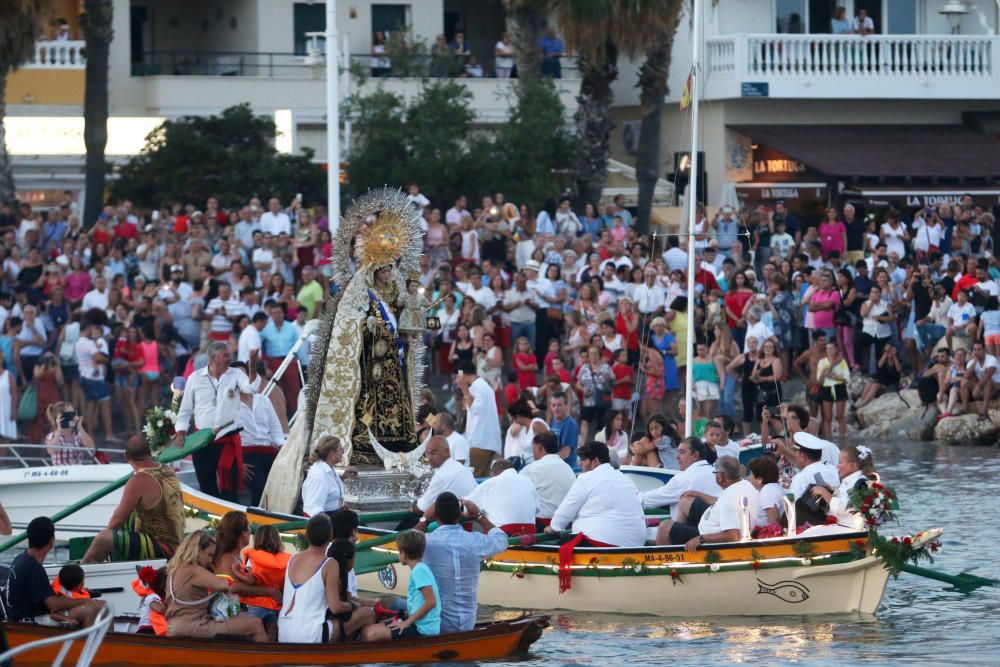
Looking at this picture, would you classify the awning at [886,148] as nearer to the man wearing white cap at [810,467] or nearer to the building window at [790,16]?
the building window at [790,16]

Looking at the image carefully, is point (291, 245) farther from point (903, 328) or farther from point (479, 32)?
point (479, 32)

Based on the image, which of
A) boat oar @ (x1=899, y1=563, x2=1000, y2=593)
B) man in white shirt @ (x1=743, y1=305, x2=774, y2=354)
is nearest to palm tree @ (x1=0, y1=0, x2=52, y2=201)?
man in white shirt @ (x1=743, y1=305, x2=774, y2=354)

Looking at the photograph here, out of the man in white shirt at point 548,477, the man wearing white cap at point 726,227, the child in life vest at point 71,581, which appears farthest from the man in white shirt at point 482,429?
the man wearing white cap at point 726,227

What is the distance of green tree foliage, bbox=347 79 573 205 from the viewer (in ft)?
115

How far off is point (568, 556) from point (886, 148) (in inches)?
980

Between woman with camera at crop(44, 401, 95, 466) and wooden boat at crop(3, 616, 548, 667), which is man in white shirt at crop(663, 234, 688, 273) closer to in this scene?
woman with camera at crop(44, 401, 95, 466)

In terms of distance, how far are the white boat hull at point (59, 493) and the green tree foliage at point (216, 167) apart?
14.6 metres

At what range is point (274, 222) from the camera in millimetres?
30781

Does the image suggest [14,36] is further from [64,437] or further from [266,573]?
[266,573]

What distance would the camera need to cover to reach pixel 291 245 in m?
29.8

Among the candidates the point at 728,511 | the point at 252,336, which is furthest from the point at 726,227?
the point at 728,511

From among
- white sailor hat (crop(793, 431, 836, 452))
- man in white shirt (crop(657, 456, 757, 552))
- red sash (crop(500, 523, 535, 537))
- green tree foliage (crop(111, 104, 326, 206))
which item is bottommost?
red sash (crop(500, 523, 535, 537))

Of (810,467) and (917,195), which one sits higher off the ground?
(917,195)

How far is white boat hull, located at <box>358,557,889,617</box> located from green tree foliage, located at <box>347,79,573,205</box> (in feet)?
61.0
